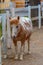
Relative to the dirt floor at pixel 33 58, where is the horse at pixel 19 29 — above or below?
above

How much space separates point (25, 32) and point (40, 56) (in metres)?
0.86

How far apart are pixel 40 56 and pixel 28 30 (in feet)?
2.65

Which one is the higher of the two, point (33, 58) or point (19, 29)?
point (19, 29)

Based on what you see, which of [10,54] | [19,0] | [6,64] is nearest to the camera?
[6,64]

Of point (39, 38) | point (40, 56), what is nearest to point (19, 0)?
point (39, 38)

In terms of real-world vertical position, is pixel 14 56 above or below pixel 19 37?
below

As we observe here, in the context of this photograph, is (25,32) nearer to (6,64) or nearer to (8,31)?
(6,64)

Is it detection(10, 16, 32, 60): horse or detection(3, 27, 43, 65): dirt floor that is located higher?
detection(10, 16, 32, 60): horse

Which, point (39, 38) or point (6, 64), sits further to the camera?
point (39, 38)

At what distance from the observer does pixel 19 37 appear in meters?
6.47

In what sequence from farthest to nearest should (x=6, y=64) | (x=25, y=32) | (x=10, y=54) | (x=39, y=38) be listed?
1. (x=39, y=38)
2. (x=10, y=54)
3. (x=25, y=32)
4. (x=6, y=64)

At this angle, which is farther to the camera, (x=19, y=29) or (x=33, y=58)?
(x=33, y=58)

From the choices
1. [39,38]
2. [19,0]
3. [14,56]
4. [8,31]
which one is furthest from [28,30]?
[19,0]

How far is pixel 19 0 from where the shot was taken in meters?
17.9
